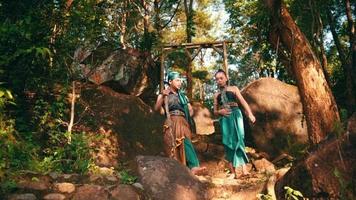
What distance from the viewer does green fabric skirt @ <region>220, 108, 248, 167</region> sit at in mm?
7638

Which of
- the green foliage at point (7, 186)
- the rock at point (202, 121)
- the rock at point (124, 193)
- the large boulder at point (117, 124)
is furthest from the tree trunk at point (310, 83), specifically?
the rock at point (202, 121)

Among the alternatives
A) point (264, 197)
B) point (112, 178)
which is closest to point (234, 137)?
point (264, 197)

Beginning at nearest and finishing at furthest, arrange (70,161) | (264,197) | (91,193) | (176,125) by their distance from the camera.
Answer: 1. (91,193)
2. (264,197)
3. (70,161)
4. (176,125)

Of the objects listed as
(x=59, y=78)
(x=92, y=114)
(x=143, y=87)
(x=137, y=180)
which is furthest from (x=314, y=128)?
(x=143, y=87)

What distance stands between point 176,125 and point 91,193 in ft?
9.44

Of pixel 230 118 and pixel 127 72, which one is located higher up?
pixel 127 72

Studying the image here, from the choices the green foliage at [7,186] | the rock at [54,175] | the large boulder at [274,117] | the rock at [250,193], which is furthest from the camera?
the large boulder at [274,117]

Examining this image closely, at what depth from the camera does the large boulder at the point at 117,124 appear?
33.6 feet

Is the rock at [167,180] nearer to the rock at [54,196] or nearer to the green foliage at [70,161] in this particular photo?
the green foliage at [70,161]

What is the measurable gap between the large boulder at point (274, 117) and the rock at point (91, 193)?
7728 mm

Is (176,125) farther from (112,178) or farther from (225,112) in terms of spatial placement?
(112,178)

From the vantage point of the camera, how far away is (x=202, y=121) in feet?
46.2

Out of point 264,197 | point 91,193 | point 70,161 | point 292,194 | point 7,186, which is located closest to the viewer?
point 7,186

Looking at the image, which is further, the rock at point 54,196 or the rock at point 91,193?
the rock at point 91,193
